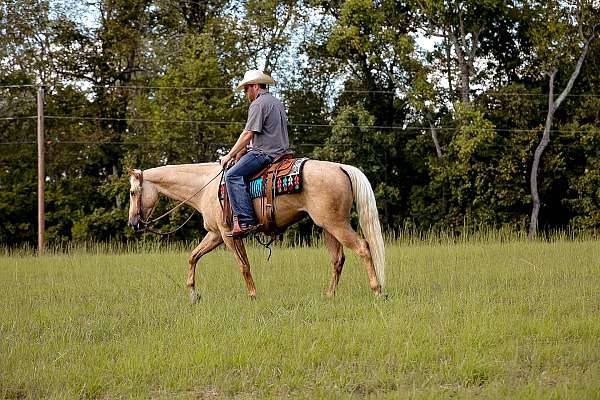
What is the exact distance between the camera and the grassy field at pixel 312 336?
5.61m

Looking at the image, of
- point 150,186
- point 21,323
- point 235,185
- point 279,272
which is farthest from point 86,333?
point 279,272

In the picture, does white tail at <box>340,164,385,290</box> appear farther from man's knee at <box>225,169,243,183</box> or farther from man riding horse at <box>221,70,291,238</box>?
man's knee at <box>225,169,243,183</box>

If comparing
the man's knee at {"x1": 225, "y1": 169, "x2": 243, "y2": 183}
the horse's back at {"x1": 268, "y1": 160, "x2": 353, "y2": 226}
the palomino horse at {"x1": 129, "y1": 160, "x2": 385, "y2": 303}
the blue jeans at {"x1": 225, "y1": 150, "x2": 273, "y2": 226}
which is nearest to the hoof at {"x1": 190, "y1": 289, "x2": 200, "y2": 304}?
the palomino horse at {"x1": 129, "y1": 160, "x2": 385, "y2": 303}

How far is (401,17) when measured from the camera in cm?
3034

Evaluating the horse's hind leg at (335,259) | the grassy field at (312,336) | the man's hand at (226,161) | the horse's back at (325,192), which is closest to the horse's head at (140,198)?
the grassy field at (312,336)

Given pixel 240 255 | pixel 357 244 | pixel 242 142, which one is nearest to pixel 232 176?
pixel 242 142

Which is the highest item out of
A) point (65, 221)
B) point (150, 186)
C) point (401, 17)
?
point (401, 17)

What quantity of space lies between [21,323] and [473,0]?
2268 centimetres

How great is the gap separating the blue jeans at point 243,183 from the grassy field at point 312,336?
0.97 meters

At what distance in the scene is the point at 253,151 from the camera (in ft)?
31.1

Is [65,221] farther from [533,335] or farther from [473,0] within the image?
[533,335]

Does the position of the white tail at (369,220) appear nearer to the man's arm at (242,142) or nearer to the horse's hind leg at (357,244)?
the horse's hind leg at (357,244)

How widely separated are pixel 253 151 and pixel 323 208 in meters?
1.06

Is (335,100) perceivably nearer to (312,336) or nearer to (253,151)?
(253,151)
